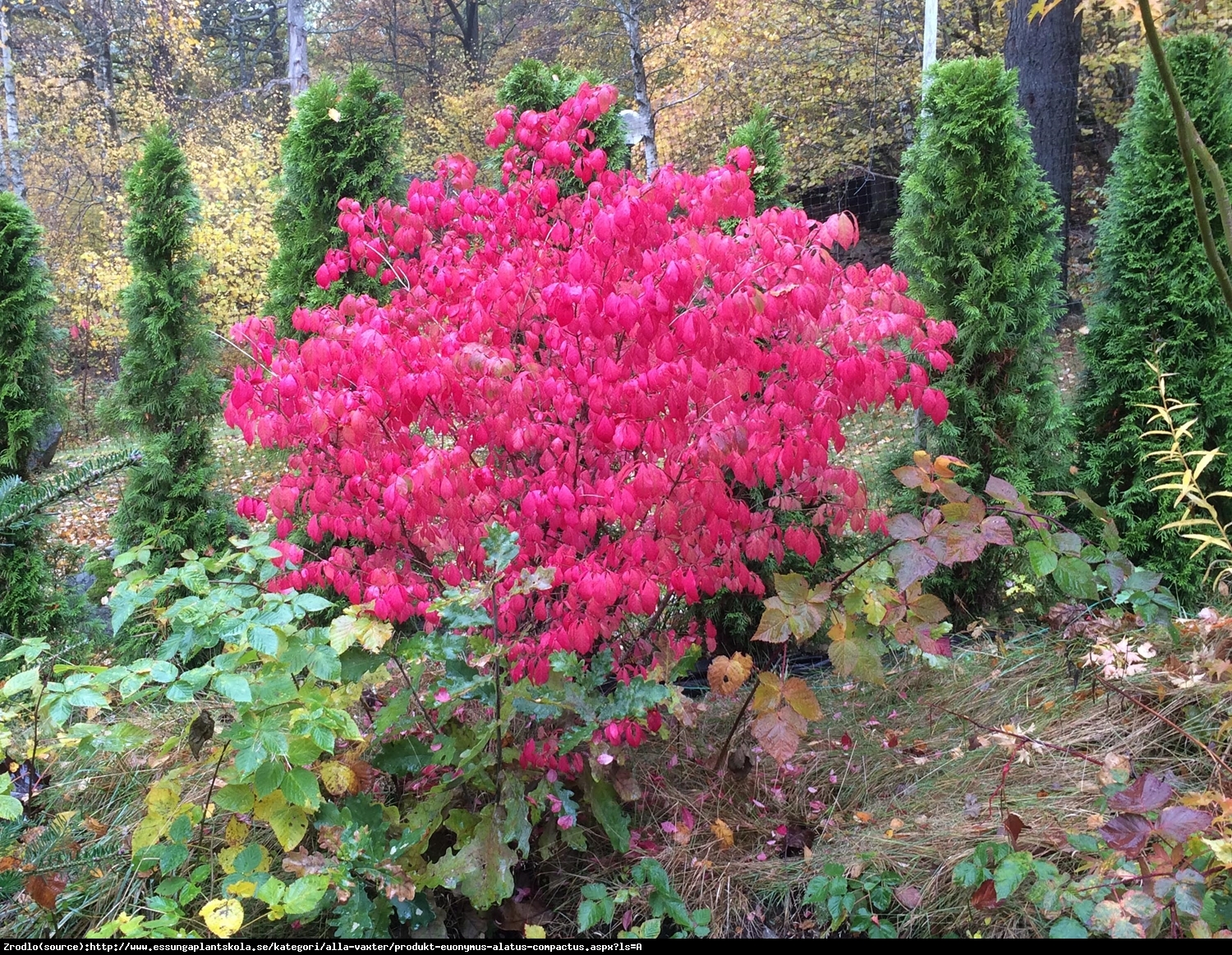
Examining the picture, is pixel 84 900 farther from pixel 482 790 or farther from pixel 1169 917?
pixel 1169 917

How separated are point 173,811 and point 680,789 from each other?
1554 millimetres

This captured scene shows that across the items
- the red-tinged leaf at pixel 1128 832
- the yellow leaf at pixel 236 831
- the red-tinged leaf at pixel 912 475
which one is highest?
the red-tinged leaf at pixel 912 475

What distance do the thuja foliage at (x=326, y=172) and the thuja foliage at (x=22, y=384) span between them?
1.16 metres

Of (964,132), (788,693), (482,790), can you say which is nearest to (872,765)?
(788,693)

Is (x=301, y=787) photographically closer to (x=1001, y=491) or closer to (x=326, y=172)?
(x=1001, y=491)

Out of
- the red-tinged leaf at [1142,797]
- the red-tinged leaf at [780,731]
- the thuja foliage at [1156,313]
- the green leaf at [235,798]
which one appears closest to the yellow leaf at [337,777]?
the green leaf at [235,798]

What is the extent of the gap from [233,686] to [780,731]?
131 centimetres

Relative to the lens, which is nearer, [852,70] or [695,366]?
[695,366]

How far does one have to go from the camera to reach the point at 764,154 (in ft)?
17.6

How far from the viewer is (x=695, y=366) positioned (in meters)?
2.10

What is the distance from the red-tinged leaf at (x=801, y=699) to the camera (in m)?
2.11

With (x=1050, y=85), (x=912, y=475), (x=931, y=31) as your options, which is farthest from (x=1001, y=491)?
(x=1050, y=85)

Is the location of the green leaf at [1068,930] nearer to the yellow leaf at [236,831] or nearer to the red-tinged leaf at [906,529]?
the red-tinged leaf at [906,529]

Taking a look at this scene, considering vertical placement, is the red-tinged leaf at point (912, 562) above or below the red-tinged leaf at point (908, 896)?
above
